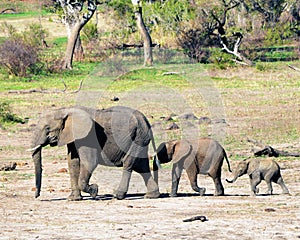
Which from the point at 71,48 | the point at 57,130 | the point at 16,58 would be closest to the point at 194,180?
the point at 57,130

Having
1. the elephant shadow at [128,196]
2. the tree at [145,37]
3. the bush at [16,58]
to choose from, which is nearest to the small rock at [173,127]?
the elephant shadow at [128,196]

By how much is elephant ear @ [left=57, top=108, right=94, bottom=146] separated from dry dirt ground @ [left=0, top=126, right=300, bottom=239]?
2.60 ft

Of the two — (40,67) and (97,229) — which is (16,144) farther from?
(40,67)

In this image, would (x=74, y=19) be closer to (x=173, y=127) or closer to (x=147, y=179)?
(x=173, y=127)

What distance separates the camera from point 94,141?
12125 mm

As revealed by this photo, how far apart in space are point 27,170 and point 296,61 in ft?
71.3

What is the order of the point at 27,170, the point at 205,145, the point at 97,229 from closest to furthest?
the point at 97,229 → the point at 205,145 → the point at 27,170

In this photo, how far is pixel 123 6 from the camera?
3822 centimetres

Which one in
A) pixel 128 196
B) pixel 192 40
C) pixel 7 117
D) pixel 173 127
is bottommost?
pixel 192 40

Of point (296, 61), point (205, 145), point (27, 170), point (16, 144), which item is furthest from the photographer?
point (296, 61)

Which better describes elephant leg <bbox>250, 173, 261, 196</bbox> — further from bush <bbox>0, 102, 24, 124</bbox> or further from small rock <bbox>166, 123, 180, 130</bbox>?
bush <bbox>0, 102, 24, 124</bbox>

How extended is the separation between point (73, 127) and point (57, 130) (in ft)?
0.68

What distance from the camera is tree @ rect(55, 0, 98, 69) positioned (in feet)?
114

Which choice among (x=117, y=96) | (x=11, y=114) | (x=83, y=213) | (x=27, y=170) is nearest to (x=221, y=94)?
(x=117, y=96)
